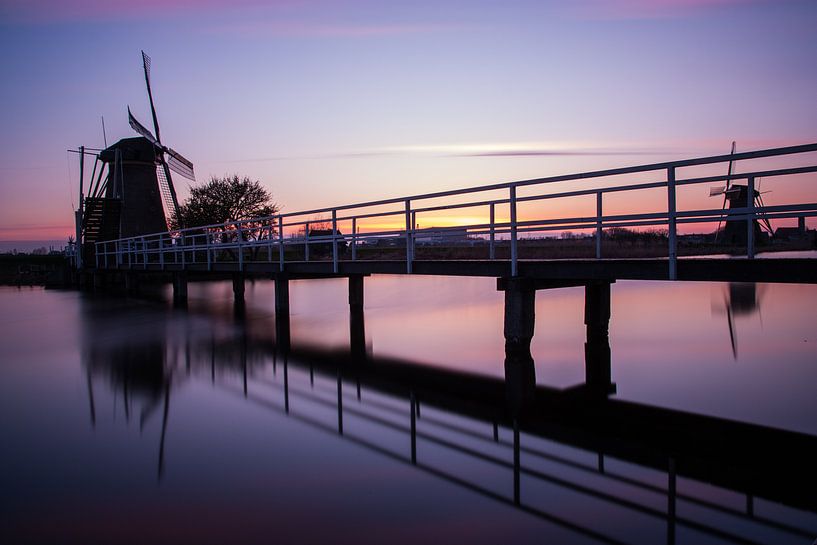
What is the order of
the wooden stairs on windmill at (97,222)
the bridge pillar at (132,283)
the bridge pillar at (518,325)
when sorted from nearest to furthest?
the bridge pillar at (518,325)
the bridge pillar at (132,283)
the wooden stairs on windmill at (97,222)

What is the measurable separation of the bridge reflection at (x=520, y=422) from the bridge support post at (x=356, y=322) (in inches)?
5.9

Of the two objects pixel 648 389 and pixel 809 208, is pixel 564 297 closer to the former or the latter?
pixel 648 389

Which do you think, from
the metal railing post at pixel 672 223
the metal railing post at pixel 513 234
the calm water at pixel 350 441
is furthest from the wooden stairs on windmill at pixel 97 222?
the metal railing post at pixel 672 223

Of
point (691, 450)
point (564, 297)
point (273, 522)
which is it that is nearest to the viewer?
point (273, 522)

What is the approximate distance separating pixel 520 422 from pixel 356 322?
1016 cm

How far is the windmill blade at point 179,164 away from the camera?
40.5 metres

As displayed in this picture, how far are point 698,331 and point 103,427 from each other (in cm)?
1252

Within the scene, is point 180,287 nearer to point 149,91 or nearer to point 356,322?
point 356,322

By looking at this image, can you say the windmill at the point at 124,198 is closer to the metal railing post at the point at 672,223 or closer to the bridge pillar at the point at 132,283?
the bridge pillar at the point at 132,283

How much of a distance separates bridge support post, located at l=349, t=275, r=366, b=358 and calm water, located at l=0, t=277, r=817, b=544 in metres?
0.28

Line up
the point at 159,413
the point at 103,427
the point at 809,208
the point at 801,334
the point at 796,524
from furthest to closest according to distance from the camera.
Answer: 1. the point at 801,334
2. the point at 159,413
3. the point at 103,427
4. the point at 809,208
5. the point at 796,524

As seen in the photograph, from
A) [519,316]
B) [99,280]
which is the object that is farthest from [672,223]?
[99,280]

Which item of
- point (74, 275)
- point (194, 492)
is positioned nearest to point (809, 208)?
point (194, 492)

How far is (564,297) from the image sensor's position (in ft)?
77.4
